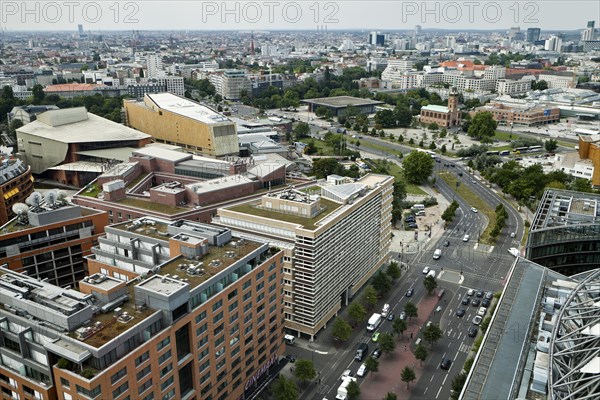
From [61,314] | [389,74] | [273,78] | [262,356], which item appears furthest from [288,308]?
[389,74]

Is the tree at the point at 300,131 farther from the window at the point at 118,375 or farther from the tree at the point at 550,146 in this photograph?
the window at the point at 118,375

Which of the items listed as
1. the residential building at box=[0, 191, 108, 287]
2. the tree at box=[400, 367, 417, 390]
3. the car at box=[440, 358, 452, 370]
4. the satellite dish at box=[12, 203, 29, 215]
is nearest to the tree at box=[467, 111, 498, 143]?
the car at box=[440, 358, 452, 370]

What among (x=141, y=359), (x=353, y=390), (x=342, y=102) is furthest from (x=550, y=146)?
(x=141, y=359)

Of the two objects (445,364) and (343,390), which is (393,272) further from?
(343,390)

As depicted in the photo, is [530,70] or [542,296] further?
[530,70]

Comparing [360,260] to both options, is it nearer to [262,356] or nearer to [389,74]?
[262,356]
